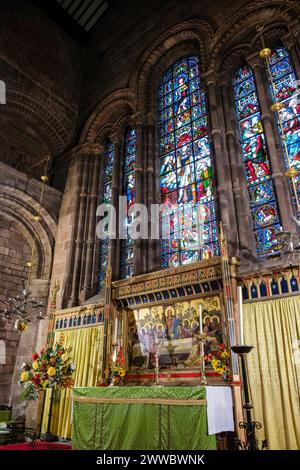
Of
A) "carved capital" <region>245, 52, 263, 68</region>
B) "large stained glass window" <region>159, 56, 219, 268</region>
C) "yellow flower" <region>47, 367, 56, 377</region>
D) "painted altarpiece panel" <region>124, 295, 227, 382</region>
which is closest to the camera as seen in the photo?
"yellow flower" <region>47, 367, 56, 377</region>

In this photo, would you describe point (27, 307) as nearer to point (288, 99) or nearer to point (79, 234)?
point (79, 234)

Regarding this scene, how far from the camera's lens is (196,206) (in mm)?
8203

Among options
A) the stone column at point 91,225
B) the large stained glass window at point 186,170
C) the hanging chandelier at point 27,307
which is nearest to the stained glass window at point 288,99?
the large stained glass window at point 186,170

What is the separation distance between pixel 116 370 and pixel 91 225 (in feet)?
17.5

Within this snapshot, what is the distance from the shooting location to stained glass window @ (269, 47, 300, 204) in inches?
276

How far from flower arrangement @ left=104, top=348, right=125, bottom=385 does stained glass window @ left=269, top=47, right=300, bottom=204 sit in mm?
4903

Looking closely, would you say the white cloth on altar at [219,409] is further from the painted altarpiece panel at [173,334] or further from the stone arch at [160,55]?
the stone arch at [160,55]

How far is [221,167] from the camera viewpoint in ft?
25.3

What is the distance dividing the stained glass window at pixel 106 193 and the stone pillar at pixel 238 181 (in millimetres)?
4404

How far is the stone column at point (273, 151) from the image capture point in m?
6.41

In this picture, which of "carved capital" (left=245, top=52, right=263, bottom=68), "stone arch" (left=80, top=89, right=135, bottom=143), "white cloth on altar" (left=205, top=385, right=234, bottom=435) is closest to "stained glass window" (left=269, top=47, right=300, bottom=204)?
"carved capital" (left=245, top=52, right=263, bottom=68)

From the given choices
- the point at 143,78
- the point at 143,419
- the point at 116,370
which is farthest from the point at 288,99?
the point at 143,419

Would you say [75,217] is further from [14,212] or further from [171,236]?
[171,236]

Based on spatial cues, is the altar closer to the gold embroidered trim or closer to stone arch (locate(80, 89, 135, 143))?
the gold embroidered trim
